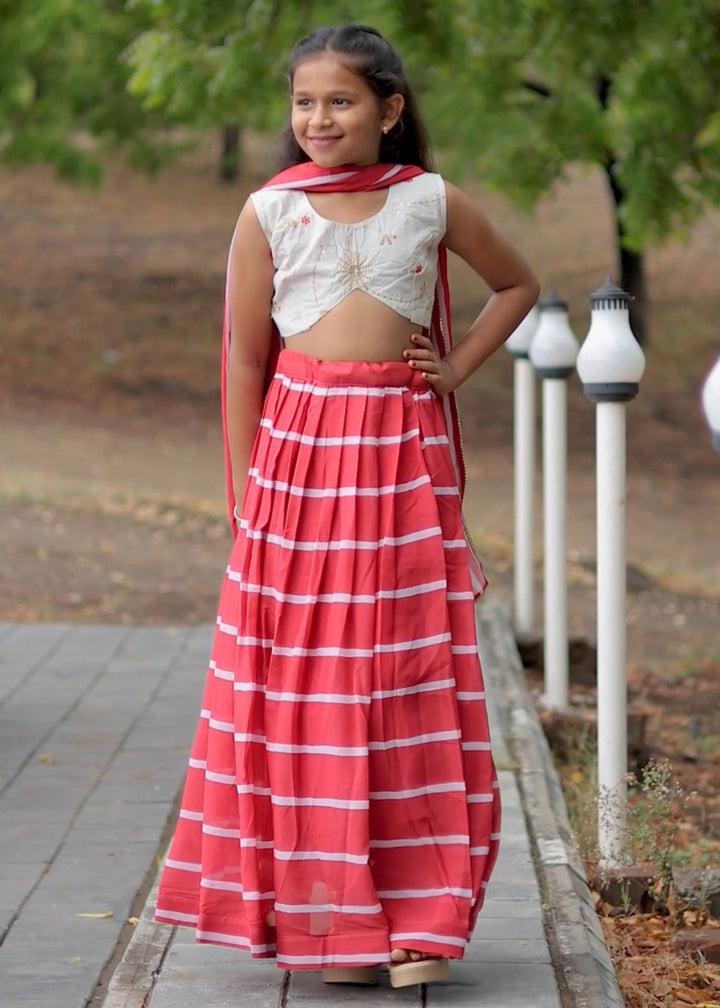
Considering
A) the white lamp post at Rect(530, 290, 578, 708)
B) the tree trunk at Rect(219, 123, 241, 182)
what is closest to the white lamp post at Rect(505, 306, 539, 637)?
the white lamp post at Rect(530, 290, 578, 708)

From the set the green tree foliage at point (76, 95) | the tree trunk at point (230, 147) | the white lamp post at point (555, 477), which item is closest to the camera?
the white lamp post at point (555, 477)


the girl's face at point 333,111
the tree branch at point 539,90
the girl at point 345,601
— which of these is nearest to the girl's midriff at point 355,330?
the girl at point 345,601

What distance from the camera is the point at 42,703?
6.10 m

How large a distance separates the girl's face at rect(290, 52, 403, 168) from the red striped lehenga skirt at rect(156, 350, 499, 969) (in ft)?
1.39

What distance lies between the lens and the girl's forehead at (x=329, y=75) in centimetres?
323

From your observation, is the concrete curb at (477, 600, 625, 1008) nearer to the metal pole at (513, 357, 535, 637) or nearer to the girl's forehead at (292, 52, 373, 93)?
the metal pole at (513, 357, 535, 637)

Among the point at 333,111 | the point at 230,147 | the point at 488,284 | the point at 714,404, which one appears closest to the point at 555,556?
the point at 488,284

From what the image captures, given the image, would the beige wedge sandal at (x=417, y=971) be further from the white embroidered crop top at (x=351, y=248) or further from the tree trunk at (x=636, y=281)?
the tree trunk at (x=636, y=281)

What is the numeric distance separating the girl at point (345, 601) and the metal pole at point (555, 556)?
2812 mm

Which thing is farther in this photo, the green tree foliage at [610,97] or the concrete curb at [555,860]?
the green tree foliage at [610,97]

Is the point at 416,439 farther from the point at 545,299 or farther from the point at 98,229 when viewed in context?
the point at 98,229

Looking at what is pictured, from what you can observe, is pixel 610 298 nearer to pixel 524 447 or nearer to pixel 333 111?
pixel 333 111

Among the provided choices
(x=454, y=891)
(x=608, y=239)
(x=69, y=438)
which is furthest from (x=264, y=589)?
(x=608, y=239)

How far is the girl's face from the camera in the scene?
323 cm
